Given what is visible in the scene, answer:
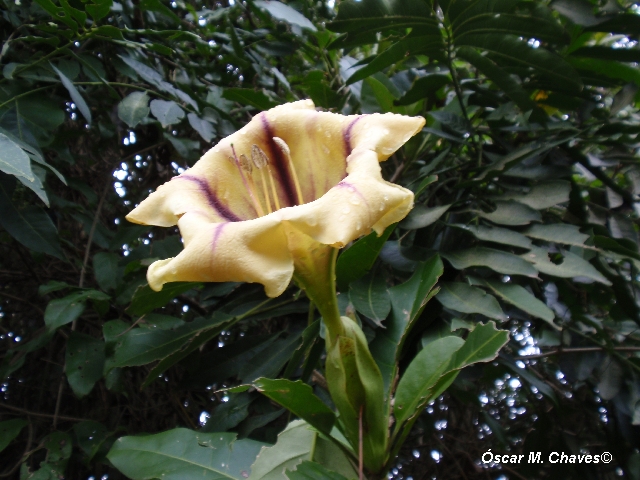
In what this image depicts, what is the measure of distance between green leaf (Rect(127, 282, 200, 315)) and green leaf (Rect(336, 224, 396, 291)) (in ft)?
1.22

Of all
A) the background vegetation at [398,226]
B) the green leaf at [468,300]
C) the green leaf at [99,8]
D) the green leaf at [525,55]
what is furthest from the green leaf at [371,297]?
the green leaf at [99,8]

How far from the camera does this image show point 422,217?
1.23m

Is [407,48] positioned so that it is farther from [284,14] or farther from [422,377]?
[422,377]

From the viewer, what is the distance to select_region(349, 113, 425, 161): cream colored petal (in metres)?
0.74

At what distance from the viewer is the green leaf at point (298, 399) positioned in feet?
2.33

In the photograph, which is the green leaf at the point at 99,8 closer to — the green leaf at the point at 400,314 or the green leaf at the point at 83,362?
the green leaf at the point at 83,362

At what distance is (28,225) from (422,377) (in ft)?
3.50

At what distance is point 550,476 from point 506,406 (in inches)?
32.0

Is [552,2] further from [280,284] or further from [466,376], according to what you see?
[280,284]

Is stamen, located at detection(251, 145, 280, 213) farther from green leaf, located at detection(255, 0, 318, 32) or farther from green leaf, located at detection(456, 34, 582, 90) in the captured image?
green leaf, located at detection(255, 0, 318, 32)

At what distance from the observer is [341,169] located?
2.84 feet

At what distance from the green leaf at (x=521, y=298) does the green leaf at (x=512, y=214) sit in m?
0.16

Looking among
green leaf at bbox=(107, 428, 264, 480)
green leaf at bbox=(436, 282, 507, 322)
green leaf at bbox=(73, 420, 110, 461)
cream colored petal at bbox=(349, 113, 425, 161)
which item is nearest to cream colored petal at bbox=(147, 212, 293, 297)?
cream colored petal at bbox=(349, 113, 425, 161)

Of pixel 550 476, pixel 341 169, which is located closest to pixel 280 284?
pixel 341 169
